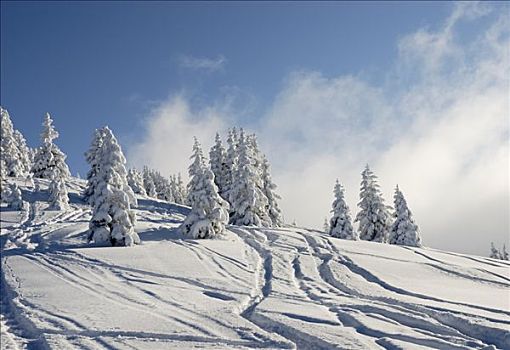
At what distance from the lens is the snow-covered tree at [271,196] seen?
181ft

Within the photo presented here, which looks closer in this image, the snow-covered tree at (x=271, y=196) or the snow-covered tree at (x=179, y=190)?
the snow-covered tree at (x=271, y=196)

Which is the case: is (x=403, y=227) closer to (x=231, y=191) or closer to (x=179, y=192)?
(x=231, y=191)

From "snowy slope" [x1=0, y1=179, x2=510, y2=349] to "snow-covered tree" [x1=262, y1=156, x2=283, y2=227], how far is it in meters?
21.8

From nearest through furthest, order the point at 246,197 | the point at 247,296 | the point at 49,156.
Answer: the point at 247,296, the point at 246,197, the point at 49,156

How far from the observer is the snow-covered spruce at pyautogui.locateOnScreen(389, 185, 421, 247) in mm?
48478

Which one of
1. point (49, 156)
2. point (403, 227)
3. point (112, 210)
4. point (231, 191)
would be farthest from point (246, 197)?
point (49, 156)

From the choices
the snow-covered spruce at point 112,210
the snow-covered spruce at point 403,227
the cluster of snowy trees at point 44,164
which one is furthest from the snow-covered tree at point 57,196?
the snow-covered spruce at point 403,227

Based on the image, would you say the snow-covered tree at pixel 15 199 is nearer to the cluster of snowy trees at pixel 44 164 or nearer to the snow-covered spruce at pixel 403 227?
the cluster of snowy trees at pixel 44 164

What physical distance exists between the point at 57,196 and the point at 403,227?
4153 centimetres

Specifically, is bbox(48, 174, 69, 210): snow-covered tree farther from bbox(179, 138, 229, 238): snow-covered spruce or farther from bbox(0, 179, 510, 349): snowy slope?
bbox(179, 138, 229, 238): snow-covered spruce

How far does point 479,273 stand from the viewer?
80.5 ft

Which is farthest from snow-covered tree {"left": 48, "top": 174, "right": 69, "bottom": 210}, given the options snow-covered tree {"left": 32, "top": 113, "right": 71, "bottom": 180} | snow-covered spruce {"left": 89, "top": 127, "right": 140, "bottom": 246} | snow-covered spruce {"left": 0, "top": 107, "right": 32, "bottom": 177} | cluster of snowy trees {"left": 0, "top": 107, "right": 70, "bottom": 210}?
snow-covered spruce {"left": 89, "top": 127, "right": 140, "bottom": 246}

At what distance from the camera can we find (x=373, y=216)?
5222 centimetres

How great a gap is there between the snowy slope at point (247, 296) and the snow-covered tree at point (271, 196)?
21.8 m
